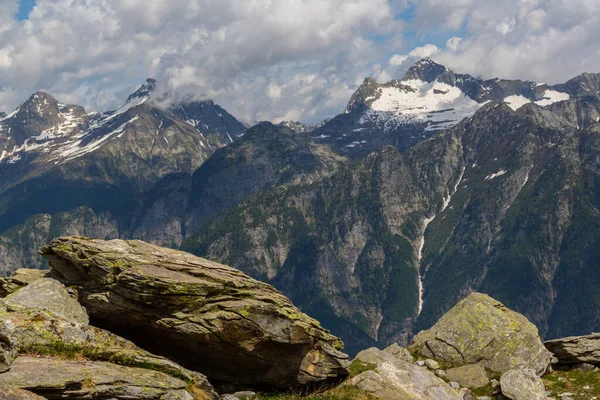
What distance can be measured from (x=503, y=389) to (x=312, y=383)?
12975 mm

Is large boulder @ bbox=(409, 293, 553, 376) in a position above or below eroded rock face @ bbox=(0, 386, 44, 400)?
below

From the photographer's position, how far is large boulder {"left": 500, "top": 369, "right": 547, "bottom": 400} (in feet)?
114

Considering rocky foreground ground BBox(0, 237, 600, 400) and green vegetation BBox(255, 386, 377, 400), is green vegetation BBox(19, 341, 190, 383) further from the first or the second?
green vegetation BBox(255, 386, 377, 400)

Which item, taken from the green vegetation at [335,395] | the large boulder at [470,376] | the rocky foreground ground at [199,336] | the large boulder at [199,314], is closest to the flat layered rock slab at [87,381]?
the rocky foreground ground at [199,336]

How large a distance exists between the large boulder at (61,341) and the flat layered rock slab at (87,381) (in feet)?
2.56

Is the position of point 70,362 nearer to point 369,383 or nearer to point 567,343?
point 369,383

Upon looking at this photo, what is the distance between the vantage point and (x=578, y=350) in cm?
Result: 4250

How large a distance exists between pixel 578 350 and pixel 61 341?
1526 inches

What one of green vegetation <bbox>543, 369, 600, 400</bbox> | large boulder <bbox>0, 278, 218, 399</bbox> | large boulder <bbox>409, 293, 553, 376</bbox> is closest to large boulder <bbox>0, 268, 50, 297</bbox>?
large boulder <bbox>0, 278, 218, 399</bbox>

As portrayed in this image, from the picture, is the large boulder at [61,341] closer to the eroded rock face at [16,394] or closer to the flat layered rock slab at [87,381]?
the flat layered rock slab at [87,381]

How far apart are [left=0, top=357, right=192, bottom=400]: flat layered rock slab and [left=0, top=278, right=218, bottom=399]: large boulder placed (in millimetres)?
781

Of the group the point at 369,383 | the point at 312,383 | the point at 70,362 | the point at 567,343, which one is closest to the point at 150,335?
the point at 70,362

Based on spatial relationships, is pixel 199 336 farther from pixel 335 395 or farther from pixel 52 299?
pixel 52 299

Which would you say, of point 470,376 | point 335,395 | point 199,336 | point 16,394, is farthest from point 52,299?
point 470,376
